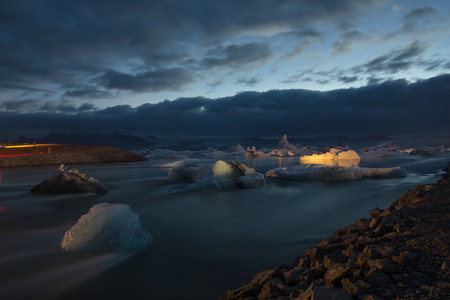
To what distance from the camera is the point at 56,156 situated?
19.0m

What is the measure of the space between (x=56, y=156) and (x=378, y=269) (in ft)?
71.5

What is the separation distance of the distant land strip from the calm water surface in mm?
13293

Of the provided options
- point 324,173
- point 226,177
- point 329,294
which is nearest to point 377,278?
point 329,294

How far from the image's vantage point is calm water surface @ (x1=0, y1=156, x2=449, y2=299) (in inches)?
88.0

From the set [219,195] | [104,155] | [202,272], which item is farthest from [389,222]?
[104,155]

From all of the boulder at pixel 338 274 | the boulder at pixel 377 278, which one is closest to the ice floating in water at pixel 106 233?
the boulder at pixel 338 274

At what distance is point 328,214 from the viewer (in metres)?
4.97

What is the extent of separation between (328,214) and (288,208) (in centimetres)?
83

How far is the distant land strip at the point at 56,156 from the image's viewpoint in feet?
57.0

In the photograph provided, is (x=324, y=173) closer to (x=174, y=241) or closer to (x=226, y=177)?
(x=226, y=177)

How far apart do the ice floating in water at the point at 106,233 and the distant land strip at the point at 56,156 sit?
18.0 m

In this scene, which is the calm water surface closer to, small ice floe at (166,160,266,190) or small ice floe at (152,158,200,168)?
small ice floe at (166,160,266,190)

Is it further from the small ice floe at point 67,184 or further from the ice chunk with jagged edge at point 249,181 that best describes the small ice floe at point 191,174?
the small ice floe at point 67,184

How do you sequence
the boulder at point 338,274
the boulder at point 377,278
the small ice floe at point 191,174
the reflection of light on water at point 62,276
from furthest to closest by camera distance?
the small ice floe at point 191,174
the reflection of light on water at point 62,276
the boulder at point 338,274
the boulder at point 377,278
